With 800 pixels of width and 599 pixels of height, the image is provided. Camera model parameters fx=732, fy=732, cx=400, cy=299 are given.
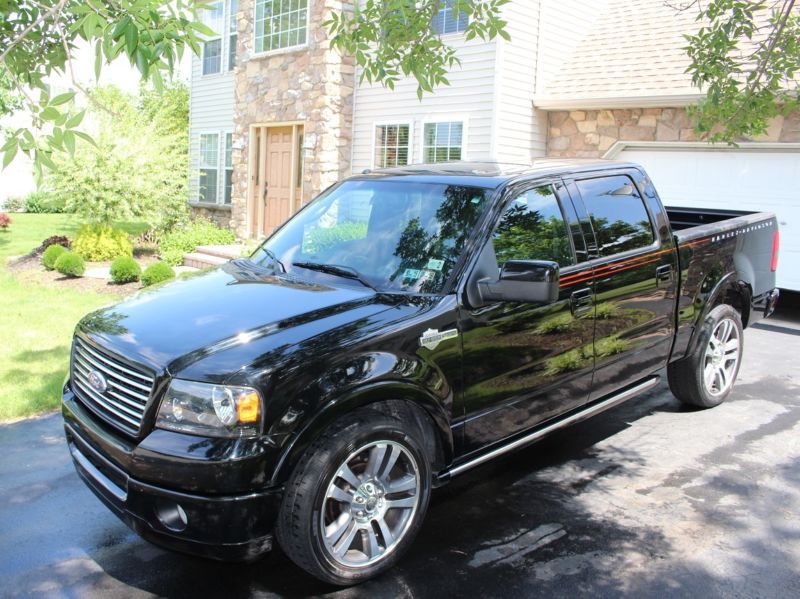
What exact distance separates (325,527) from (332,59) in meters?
12.3

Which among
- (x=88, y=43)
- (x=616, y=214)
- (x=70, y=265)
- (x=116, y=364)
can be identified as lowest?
(x=70, y=265)

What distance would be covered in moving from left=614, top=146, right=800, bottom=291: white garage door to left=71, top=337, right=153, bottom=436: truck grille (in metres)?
9.53

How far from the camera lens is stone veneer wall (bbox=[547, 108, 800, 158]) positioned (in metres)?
11.3

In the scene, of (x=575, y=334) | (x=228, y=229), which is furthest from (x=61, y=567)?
(x=228, y=229)

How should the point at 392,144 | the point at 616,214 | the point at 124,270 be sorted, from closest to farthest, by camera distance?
the point at 616,214
the point at 124,270
the point at 392,144

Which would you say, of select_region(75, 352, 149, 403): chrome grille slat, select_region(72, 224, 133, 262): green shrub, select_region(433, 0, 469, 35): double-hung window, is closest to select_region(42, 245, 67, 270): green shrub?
select_region(72, 224, 133, 262): green shrub

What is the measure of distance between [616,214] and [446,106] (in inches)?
342

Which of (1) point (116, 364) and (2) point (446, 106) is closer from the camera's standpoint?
(1) point (116, 364)

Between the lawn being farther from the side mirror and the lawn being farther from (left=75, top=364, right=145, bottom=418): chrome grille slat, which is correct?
the side mirror

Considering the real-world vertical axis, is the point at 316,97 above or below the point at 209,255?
above

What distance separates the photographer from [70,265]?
12.5m

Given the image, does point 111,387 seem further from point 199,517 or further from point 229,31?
point 229,31

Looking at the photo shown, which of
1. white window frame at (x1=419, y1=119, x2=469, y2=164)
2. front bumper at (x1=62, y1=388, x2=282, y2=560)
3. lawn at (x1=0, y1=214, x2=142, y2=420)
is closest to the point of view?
front bumper at (x1=62, y1=388, x2=282, y2=560)

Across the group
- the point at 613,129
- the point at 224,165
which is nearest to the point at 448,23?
the point at 613,129
